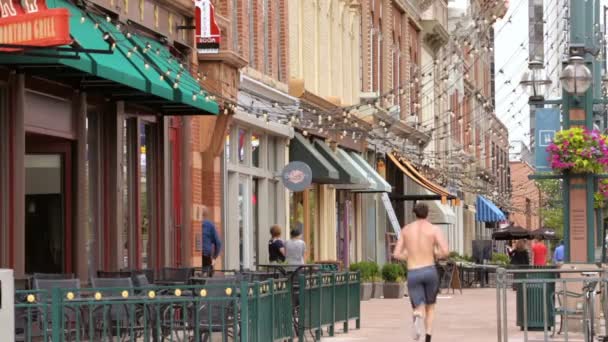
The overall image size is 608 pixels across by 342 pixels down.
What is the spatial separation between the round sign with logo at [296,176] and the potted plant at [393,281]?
7.38m

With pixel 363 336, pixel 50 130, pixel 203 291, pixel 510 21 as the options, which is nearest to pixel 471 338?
pixel 363 336

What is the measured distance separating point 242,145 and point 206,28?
6363mm

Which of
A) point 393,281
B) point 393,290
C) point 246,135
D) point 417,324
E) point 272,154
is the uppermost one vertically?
point 246,135

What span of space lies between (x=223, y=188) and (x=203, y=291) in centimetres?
1549

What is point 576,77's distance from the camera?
2347 cm

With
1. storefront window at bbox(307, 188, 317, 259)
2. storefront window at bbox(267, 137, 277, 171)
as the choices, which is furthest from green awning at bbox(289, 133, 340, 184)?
storefront window at bbox(307, 188, 317, 259)

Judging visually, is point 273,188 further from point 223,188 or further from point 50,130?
point 50,130

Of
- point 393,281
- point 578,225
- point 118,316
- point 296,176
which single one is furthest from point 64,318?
point 393,281

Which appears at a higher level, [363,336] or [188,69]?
[188,69]

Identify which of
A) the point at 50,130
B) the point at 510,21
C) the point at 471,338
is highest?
the point at 510,21

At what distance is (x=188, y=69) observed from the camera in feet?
86.5

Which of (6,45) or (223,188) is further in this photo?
(223,188)

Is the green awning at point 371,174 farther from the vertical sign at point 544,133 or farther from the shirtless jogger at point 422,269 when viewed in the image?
the shirtless jogger at point 422,269

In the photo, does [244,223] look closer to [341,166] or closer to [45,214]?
[341,166]
